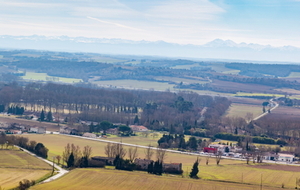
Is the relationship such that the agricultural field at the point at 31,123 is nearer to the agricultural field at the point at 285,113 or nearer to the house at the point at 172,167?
the house at the point at 172,167

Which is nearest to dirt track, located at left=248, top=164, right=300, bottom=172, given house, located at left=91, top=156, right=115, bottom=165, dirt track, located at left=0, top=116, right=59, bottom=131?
house, located at left=91, top=156, right=115, bottom=165

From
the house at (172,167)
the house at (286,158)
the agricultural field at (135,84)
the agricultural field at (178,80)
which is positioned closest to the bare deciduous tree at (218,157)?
the house at (172,167)

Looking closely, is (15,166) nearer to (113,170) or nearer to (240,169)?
(113,170)

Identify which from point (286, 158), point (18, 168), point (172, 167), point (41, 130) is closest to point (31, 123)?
point (41, 130)

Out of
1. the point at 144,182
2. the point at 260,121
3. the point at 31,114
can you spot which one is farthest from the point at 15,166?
the point at 260,121

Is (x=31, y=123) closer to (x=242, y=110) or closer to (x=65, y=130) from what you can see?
(x=65, y=130)

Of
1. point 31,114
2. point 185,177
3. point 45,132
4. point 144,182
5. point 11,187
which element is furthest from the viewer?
point 31,114

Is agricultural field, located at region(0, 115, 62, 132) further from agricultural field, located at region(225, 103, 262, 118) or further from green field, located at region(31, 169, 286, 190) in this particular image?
agricultural field, located at region(225, 103, 262, 118)

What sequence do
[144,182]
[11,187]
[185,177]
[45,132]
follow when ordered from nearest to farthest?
[11,187] < [144,182] < [185,177] < [45,132]
